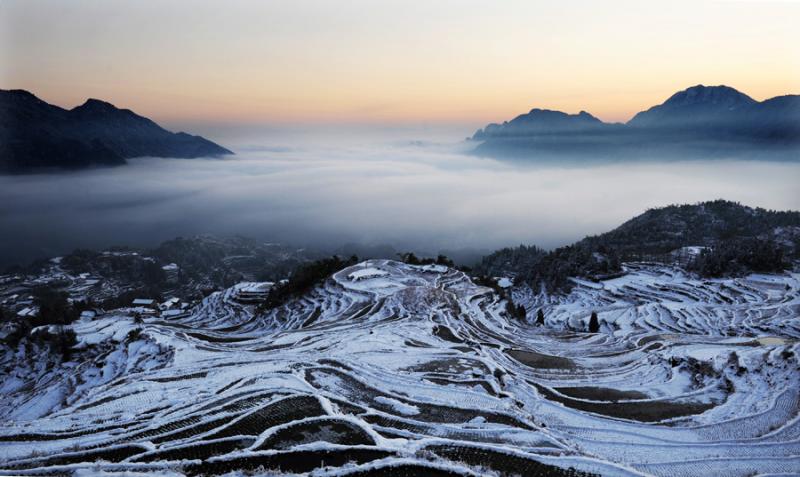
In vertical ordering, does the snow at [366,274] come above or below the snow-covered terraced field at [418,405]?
below

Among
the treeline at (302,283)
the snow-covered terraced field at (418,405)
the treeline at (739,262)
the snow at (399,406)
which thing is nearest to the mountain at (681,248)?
the treeline at (739,262)

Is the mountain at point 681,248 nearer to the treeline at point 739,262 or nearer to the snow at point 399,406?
the treeline at point 739,262

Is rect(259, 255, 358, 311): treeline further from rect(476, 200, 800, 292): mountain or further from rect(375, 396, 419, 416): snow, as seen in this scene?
rect(476, 200, 800, 292): mountain

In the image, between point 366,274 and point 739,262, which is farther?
point 739,262

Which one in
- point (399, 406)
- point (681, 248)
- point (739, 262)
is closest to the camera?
point (399, 406)

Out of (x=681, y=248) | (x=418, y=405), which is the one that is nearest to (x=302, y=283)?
(x=418, y=405)

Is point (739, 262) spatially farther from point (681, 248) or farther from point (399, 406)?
point (399, 406)
